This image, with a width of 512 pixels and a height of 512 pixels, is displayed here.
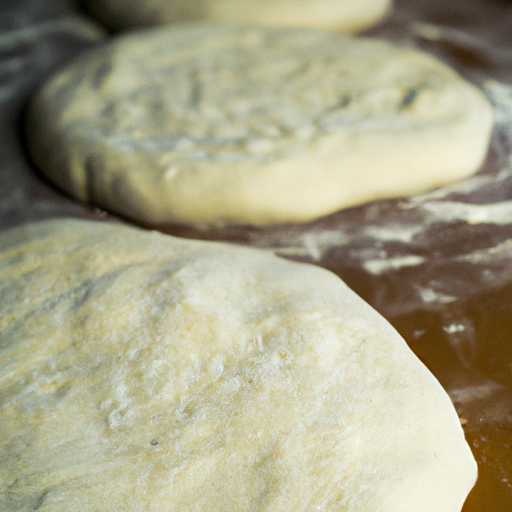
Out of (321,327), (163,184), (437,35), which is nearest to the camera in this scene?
(321,327)

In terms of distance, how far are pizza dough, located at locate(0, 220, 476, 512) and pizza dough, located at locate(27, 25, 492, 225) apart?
28cm

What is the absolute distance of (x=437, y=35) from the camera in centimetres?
181

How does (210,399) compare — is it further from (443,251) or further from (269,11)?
(269,11)

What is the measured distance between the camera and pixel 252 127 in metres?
1.31

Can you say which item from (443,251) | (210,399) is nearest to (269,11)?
(443,251)

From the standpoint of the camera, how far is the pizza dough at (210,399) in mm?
715

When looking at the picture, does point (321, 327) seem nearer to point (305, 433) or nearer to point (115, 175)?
point (305, 433)

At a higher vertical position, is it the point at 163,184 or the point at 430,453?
the point at 163,184

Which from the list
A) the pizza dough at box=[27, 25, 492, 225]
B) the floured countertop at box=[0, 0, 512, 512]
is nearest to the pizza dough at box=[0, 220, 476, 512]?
the floured countertop at box=[0, 0, 512, 512]

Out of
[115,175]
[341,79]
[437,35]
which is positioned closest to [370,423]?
[115,175]

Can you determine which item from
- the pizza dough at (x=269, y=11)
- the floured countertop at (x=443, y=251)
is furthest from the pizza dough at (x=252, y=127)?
the pizza dough at (x=269, y=11)

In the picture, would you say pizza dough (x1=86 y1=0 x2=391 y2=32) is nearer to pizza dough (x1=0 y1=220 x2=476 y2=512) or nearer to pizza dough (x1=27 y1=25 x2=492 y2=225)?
pizza dough (x1=27 y1=25 x2=492 y2=225)

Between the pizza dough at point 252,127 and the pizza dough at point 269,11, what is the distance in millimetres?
250

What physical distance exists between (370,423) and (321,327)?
158 mm
